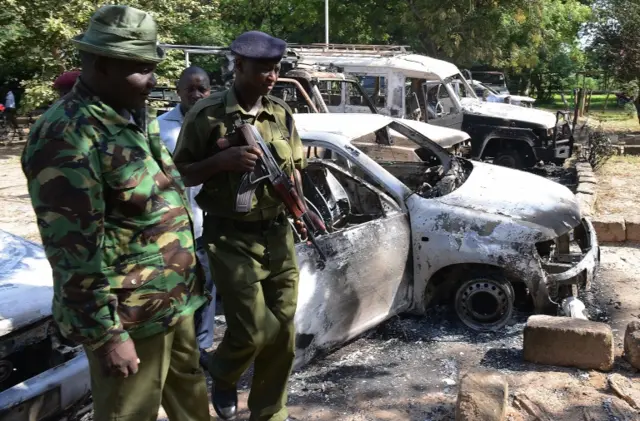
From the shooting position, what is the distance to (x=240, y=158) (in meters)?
2.90

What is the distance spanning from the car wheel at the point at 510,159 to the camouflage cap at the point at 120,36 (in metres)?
9.26

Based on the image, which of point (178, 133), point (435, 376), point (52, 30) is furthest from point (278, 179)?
point (52, 30)

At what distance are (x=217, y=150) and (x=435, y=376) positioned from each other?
83.5 inches

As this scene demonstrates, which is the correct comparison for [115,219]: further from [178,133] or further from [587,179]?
[587,179]

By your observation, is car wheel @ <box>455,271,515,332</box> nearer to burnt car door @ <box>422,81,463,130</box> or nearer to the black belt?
the black belt

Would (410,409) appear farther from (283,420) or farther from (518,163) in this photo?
(518,163)

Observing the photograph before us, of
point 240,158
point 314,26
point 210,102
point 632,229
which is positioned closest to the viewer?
point 240,158

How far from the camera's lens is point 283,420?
3250 mm

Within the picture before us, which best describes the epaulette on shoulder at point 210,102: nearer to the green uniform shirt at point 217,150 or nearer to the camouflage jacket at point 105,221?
the green uniform shirt at point 217,150

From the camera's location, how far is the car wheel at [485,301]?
4773 millimetres

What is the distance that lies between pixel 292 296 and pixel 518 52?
2055 centimetres

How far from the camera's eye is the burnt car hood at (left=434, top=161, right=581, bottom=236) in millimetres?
4793

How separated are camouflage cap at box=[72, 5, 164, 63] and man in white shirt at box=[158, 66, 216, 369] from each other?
173 cm

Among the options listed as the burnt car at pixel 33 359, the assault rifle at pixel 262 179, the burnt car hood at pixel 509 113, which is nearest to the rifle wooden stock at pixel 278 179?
the assault rifle at pixel 262 179
